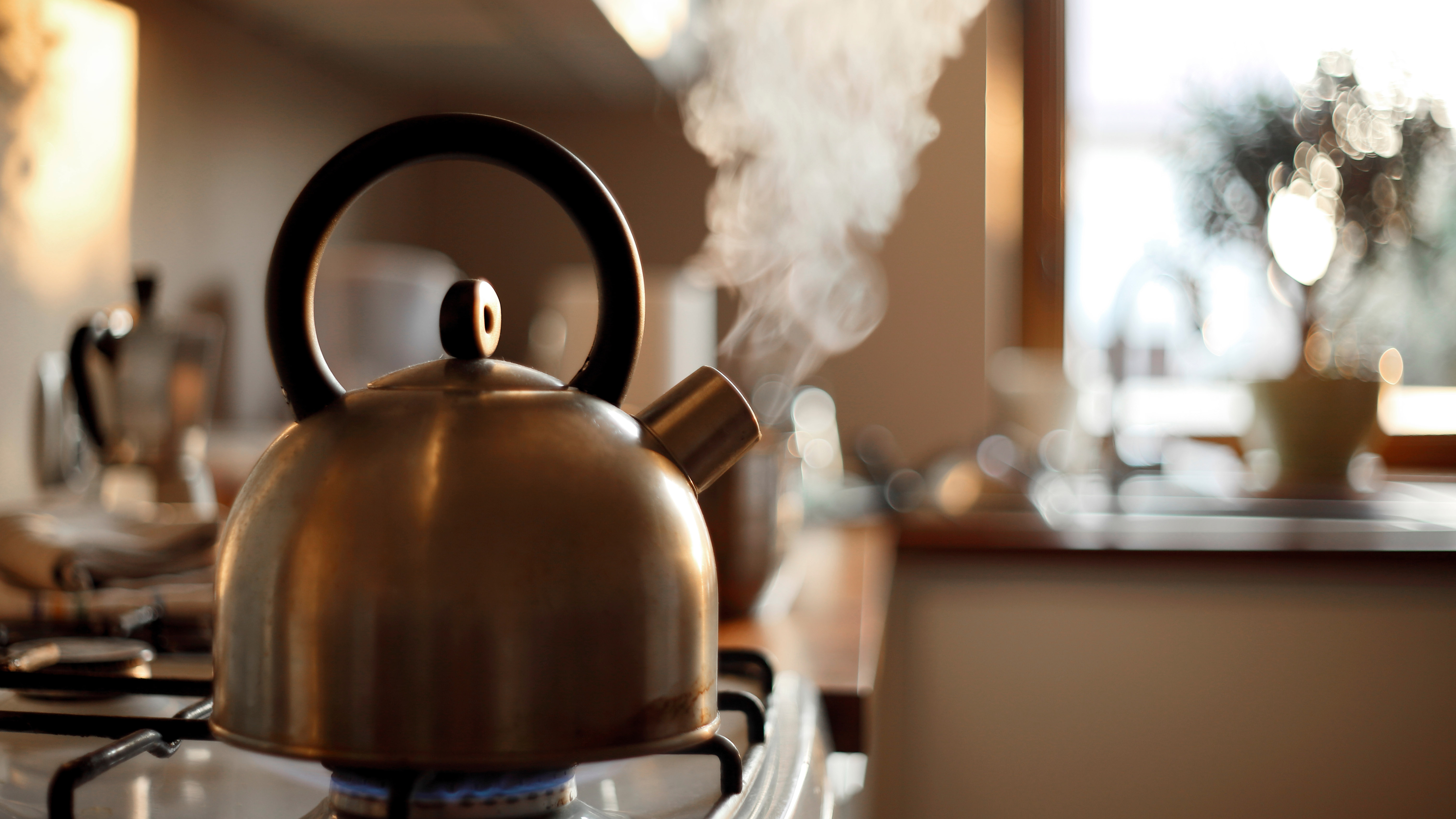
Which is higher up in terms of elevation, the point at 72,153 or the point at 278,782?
the point at 72,153

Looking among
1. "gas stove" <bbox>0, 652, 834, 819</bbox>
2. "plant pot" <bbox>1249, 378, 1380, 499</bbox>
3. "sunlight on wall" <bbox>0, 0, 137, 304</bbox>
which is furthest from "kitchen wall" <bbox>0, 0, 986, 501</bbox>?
"gas stove" <bbox>0, 652, 834, 819</bbox>

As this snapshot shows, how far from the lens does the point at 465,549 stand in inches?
14.4

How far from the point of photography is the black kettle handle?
41cm

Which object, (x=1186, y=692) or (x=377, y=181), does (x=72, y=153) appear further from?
(x=1186, y=692)

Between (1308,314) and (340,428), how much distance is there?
2576mm

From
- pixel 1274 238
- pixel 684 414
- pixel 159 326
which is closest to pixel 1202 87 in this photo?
pixel 1274 238

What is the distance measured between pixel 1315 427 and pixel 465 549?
167 cm

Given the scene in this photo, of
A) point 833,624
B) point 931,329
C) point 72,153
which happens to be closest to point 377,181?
point 833,624

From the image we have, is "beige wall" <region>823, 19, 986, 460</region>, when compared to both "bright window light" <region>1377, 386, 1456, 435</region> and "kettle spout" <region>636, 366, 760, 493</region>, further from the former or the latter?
"kettle spout" <region>636, 366, 760, 493</region>

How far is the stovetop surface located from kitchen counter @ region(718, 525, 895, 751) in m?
0.09

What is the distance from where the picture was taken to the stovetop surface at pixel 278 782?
16.5 inches

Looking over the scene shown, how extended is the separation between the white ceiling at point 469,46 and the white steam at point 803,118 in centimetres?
19

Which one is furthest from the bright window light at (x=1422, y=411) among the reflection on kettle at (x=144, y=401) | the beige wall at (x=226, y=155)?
the reflection on kettle at (x=144, y=401)

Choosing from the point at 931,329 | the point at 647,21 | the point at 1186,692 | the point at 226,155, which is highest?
the point at 647,21
